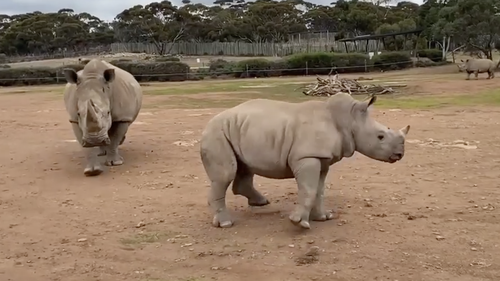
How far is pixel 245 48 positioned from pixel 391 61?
73.3 ft

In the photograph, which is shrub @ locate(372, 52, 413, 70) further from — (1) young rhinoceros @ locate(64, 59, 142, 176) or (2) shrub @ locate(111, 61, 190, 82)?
(1) young rhinoceros @ locate(64, 59, 142, 176)

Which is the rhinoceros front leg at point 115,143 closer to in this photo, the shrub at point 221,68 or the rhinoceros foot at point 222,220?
the rhinoceros foot at point 222,220

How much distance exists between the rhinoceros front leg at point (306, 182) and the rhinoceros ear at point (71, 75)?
14.2 ft

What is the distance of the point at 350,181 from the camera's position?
26.4 feet

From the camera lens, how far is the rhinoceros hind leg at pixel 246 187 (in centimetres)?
633

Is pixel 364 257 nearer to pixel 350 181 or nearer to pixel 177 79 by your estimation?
pixel 350 181

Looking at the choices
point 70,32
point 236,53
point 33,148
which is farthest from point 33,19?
point 33,148

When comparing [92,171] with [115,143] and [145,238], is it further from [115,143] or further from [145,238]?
[145,238]

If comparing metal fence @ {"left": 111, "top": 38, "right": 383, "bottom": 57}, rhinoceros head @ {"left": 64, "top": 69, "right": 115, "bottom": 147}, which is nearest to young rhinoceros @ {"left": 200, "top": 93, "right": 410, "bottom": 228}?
rhinoceros head @ {"left": 64, "top": 69, "right": 115, "bottom": 147}

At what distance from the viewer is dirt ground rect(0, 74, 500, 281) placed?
5.06 metres

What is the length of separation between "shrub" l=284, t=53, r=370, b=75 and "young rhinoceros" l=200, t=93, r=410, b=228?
33.4 m

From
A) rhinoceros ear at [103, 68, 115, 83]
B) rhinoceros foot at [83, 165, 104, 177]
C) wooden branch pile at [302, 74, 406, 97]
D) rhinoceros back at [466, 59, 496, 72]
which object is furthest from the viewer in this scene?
rhinoceros back at [466, 59, 496, 72]

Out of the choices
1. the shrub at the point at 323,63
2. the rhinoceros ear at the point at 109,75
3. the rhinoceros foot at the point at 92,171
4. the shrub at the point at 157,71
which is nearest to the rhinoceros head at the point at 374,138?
the rhinoceros ear at the point at 109,75

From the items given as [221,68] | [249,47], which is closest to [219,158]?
[221,68]
